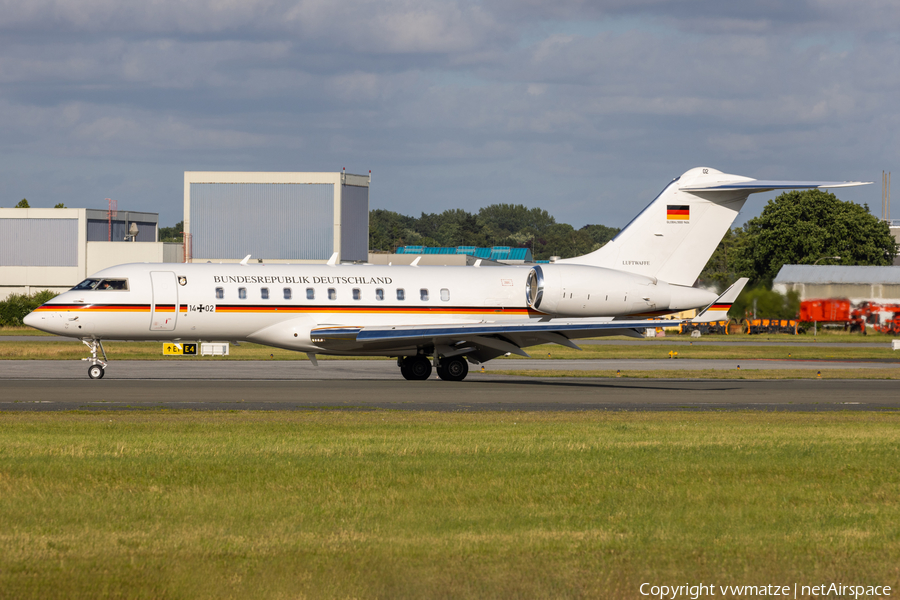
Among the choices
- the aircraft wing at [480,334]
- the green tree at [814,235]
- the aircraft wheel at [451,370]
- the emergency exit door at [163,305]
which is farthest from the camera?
the green tree at [814,235]

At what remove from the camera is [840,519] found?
915 cm

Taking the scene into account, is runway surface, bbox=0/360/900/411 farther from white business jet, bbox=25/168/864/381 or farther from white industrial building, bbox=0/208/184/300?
white industrial building, bbox=0/208/184/300

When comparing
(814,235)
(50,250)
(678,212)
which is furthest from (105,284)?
(814,235)

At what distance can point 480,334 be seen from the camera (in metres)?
28.3

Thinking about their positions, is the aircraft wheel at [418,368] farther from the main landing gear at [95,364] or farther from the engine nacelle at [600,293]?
the main landing gear at [95,364]

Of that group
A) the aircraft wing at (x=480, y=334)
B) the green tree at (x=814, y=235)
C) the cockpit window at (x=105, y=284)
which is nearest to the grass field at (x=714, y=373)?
the aircraft wing at (x=480, y=334)

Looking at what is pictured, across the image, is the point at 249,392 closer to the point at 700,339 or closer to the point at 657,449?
the point at 657,449

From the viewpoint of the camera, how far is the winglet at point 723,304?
28.1 metres

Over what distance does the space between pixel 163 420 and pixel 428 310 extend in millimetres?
13689

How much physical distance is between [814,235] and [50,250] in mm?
73610

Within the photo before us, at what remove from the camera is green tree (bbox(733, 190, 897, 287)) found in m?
97.1

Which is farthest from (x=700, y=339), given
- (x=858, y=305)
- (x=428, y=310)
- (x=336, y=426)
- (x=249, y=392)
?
(x=336, y=426)

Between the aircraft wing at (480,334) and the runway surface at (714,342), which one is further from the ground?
the aircraft wing at (480,334)

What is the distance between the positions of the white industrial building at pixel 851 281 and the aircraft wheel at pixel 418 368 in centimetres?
3965
